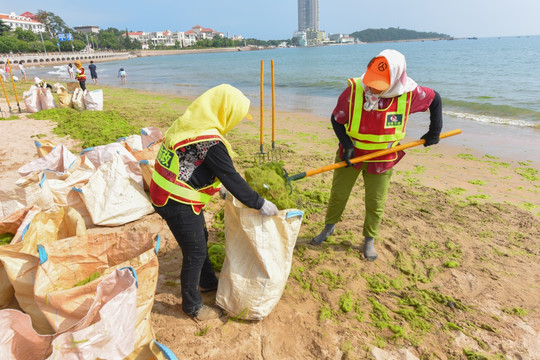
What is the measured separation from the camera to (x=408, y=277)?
9.18 feet

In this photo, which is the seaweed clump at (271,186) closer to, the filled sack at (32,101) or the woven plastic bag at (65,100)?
the woven plastic bag at (65,100)

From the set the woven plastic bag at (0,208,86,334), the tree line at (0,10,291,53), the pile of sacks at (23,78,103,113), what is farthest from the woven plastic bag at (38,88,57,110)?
the tree line at (0,10,291,53)

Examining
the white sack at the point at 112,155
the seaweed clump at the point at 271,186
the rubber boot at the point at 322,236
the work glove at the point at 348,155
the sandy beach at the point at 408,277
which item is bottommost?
the sandy beach at the point at 408,277

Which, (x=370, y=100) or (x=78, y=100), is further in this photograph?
(x=78, y=100)

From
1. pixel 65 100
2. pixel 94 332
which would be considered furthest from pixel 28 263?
pixel 65 100

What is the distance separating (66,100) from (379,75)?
9.70 meters

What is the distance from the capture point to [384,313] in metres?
2.38

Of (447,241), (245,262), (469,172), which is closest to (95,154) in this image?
(245,262)

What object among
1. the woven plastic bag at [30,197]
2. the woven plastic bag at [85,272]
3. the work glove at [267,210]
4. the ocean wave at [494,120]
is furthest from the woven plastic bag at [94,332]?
the ocean wave at [494,120]

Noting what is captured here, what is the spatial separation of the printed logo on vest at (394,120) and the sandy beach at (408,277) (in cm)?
128

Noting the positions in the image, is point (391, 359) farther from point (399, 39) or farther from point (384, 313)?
point (399, 39)

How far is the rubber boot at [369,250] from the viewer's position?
3.01m

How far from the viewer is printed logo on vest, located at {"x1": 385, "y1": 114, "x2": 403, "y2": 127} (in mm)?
2555

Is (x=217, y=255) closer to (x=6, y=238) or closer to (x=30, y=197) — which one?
(x=6, y=238)
